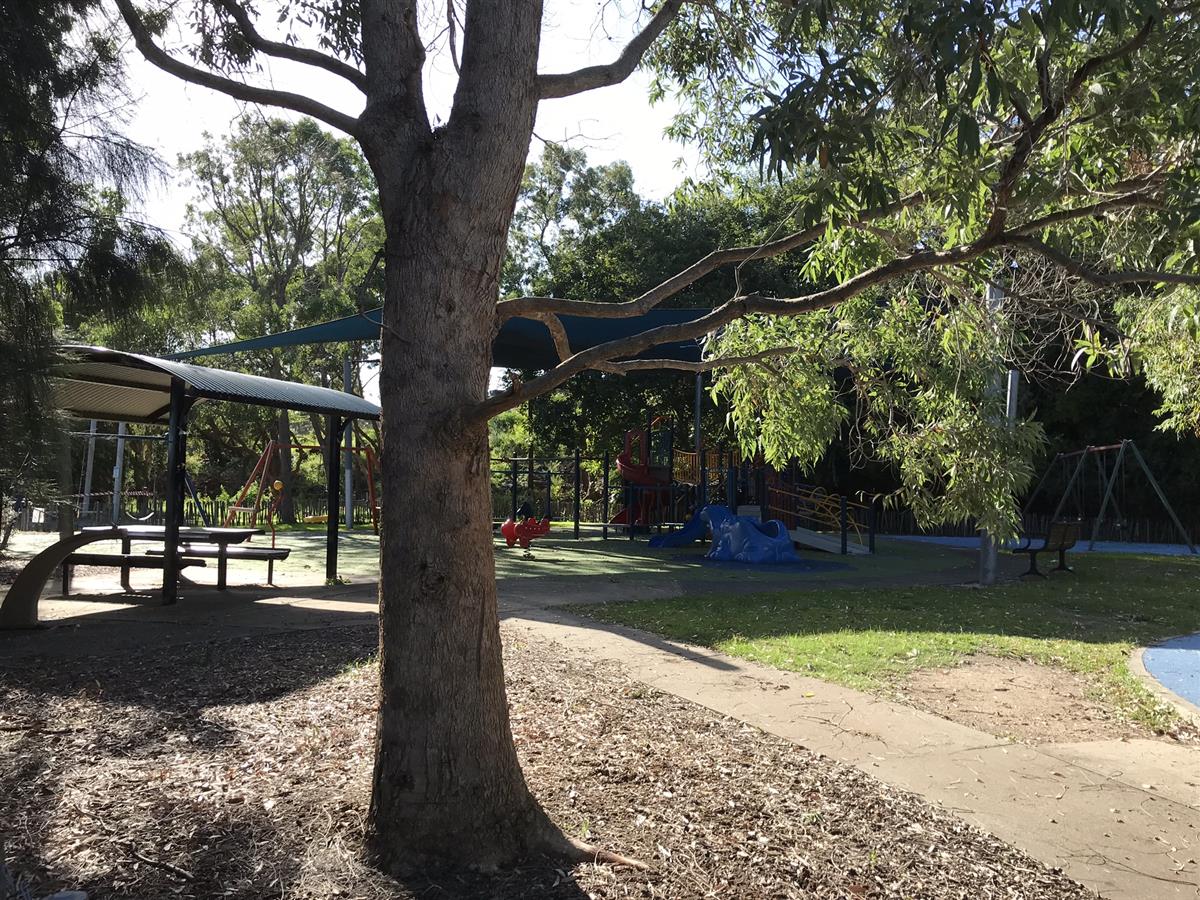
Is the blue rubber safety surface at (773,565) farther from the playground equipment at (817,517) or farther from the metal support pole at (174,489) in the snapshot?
the metal support pole at (174,489)

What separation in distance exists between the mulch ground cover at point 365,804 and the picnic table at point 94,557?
2107 mm

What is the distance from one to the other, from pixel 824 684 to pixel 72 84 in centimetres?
616

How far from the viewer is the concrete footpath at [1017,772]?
3707 millimetres

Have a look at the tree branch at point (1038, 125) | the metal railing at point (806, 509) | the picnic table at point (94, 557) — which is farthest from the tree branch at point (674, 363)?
the metal railing at point (806, 509)

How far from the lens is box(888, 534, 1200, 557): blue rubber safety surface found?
20016mm

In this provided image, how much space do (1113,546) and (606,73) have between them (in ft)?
71.3

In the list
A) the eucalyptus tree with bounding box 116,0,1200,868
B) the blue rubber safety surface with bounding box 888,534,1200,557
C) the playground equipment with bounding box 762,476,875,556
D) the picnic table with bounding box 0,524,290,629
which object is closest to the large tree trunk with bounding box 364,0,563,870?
the eucalyptus tree with bounding box 116,0,1200,868

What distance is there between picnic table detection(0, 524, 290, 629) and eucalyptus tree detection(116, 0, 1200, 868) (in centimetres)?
545

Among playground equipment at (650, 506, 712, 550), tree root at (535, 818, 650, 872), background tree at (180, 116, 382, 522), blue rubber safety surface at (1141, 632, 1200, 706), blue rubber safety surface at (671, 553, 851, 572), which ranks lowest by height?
tree root at (535, 818, 650, 872)

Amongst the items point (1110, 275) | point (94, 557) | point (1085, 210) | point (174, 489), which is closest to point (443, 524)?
point (1110, 275)

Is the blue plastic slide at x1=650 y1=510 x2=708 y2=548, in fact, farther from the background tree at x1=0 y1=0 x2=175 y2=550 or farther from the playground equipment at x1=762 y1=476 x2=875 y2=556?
the background tree at x1=0 y1=0 x2=175 y2=550

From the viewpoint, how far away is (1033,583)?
13227 mm

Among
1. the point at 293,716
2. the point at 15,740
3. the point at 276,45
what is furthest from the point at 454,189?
the point at 15,740

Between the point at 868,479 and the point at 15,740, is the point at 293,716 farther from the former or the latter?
the point at 868,479
